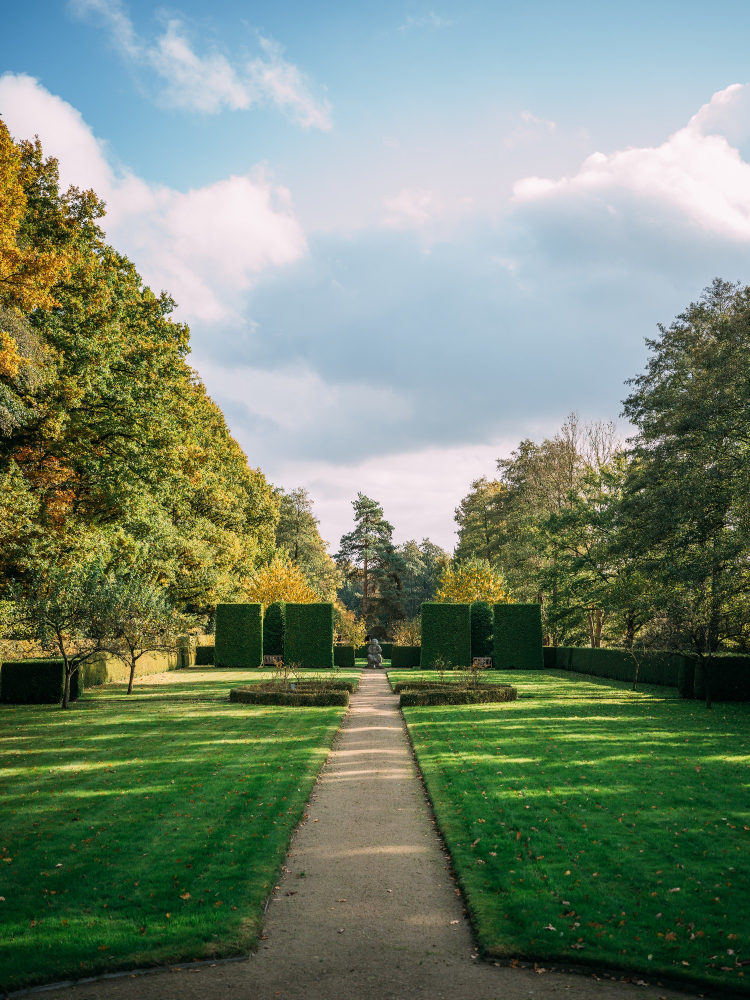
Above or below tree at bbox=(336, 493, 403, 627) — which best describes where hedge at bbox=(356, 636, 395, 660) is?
below

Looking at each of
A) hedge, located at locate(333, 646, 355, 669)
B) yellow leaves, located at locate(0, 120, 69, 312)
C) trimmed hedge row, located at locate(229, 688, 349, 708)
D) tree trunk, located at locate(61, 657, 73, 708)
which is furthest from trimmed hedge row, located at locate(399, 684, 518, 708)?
hedge, located at locate(333, 646, 355, 669)

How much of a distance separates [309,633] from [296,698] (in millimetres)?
12982

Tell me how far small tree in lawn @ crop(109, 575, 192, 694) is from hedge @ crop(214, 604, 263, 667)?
11.8 m

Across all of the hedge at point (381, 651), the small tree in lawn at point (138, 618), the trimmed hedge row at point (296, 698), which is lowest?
the hedge at point (381, 651)

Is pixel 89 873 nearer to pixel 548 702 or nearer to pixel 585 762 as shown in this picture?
pixel 585 762

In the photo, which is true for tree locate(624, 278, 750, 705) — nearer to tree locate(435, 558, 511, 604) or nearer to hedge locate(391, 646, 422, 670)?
hedge locate(391, 646, 422, 670)

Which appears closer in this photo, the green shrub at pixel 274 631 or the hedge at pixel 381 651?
the green shrub at pixel 274 631

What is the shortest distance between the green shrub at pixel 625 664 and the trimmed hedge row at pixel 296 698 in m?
9.84

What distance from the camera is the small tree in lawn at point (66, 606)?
647 inches

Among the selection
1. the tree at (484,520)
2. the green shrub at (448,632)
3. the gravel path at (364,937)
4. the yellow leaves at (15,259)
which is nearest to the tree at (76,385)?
the yellow leaves at (15,259)

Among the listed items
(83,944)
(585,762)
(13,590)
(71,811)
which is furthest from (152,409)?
(83,944)

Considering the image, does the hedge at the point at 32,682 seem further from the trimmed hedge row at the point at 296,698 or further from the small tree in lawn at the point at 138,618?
the trimmed hedge row at the point at 296,698

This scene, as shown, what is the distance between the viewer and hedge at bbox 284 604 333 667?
30531mm

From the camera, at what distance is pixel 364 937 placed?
476 centimetres
